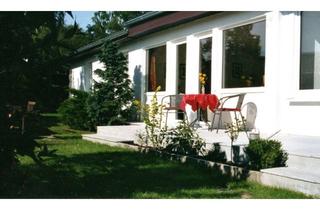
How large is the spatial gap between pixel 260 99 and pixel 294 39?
150 cm

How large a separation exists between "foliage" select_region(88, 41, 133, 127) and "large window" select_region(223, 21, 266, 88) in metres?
4.44

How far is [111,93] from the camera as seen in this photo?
14328mm

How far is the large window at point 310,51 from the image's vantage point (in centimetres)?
844

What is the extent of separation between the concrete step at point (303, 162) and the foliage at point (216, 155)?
1.28 metres

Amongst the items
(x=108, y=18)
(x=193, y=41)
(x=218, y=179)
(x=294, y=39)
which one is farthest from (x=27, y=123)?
(x=108, y=18)

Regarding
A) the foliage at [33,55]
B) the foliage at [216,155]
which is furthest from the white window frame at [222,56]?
the foliage at [33,55]

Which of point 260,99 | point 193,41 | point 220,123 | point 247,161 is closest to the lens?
point 247,161

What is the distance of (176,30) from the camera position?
12.8 meters

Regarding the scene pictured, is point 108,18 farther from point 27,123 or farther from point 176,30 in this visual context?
point 27,123

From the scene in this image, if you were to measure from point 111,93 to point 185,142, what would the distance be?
679 centimetres

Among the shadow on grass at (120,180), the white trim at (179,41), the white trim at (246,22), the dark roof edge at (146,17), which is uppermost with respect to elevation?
the dark roof edge at (146,17)

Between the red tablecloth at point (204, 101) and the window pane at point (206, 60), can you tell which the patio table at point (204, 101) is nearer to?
the red tablecloth at point (204, 101)

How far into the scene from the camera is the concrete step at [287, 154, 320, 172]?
Result: 577cm

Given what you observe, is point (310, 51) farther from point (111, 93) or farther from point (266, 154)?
point (111, 93)
